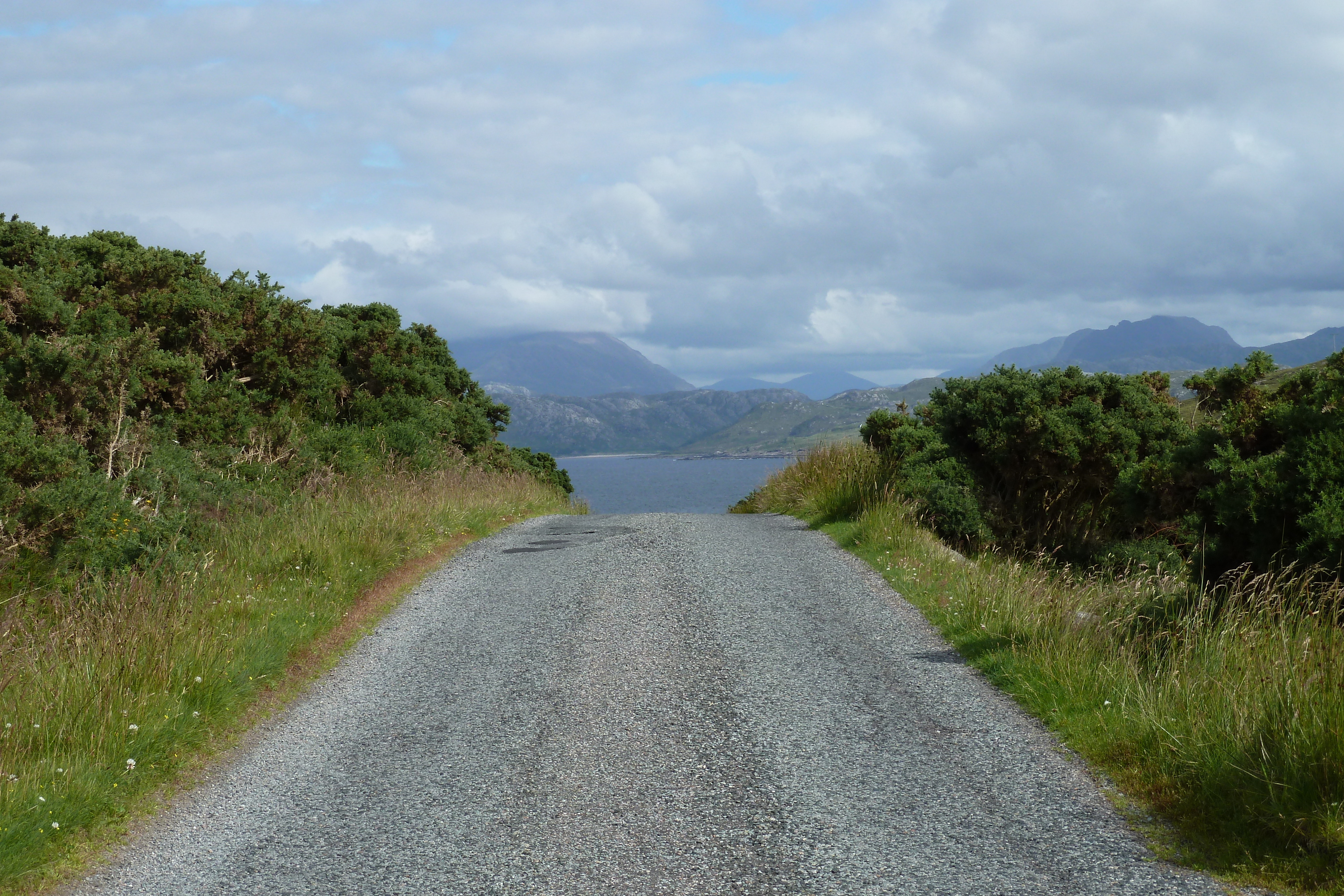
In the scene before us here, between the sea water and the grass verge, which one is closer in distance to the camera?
the grass verge

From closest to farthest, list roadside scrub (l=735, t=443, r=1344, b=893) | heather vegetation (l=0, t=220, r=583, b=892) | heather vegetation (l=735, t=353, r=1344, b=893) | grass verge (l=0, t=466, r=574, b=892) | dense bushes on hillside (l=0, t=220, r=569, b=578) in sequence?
roadside scrub (l=735, t=443, r=1344, b=893) < heather vegetation (l=735, t=353, r=1344, b=893) < grass verge (l=0, t=466, r=574, b=892) < heather vegetation (l=0, t=220, r=583, b=892) < dense bushes on hillside (l=0, t=220, r=569, b=578)

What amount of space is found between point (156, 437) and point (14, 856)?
9.87 m

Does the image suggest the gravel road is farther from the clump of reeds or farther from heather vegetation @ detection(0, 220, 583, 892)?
the clump of reeds

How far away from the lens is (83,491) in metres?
8.83

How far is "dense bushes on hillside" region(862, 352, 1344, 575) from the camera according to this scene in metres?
9.43

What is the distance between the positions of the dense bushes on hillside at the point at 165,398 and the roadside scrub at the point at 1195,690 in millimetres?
8489

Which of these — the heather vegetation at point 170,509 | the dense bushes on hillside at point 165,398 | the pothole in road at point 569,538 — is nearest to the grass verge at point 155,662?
the heather vegetation at point 170,509

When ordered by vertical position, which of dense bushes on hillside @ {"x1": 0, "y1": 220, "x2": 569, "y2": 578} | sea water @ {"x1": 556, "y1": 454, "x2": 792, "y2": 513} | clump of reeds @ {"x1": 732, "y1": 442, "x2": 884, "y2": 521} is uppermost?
dense bushes on hillside @ {"x1": 0, "y1": 220, "x2": 569, "y2": 578}

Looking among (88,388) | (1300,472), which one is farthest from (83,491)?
(1300,472)

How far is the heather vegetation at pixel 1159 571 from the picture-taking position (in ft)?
15.0

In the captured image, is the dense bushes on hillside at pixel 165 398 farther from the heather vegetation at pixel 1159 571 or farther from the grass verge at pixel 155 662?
the heather vegetation at pixel 1159 571

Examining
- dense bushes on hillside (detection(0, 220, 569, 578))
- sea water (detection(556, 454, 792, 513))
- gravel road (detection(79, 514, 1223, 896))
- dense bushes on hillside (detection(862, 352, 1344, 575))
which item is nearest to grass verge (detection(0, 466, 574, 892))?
gravel road (detection(79, 514, 1223, 896))

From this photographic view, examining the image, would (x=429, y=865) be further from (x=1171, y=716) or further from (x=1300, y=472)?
(x=1300, y=472)

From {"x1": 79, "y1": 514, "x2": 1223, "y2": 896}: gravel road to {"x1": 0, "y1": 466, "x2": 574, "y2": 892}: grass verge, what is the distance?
1.06 ft
